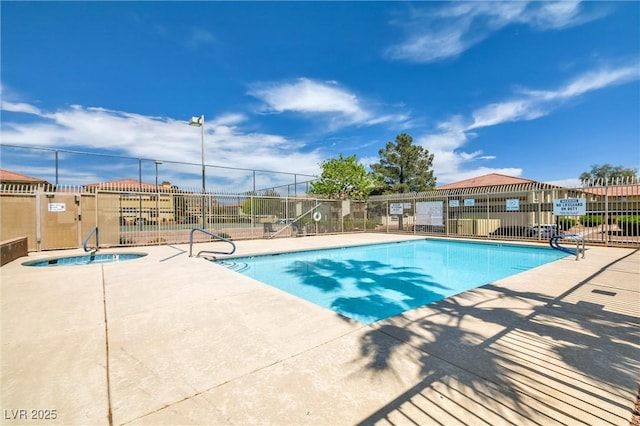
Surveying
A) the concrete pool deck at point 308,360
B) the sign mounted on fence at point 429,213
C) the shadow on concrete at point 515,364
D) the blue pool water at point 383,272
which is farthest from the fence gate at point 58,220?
the sign mounted on fence at point 429,213

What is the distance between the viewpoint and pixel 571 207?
9961 mm

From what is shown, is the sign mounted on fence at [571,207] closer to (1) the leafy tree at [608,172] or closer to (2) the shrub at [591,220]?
(2) the shrub at [591,220]

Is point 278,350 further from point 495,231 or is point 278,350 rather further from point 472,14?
point 495,231

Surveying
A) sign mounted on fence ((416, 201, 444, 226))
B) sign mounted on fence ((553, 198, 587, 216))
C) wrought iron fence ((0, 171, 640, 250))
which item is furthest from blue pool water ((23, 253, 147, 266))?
sign mounted on fence ((553, 198, 587, 216))

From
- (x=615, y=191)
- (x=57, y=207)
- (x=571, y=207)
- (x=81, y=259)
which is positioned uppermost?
(x=615, y=191)

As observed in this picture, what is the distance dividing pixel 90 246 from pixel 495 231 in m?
18.2

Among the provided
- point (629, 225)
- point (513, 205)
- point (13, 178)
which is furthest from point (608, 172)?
Result: point (13, 178)

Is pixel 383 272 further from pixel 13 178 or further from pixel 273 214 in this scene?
pixel 13 178

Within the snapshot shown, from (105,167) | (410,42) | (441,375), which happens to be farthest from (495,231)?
(105,167)

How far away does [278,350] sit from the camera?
96.7 inches

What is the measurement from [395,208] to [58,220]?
15.7 m

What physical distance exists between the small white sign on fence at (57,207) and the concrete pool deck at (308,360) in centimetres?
609

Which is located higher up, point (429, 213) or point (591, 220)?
point (429, 213)

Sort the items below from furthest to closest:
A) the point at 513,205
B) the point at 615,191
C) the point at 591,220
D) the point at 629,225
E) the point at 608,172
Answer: the point at 608,172 → the point at 591,220 → the point at 629,225 → the point at 513,205 → the point at 615,191
